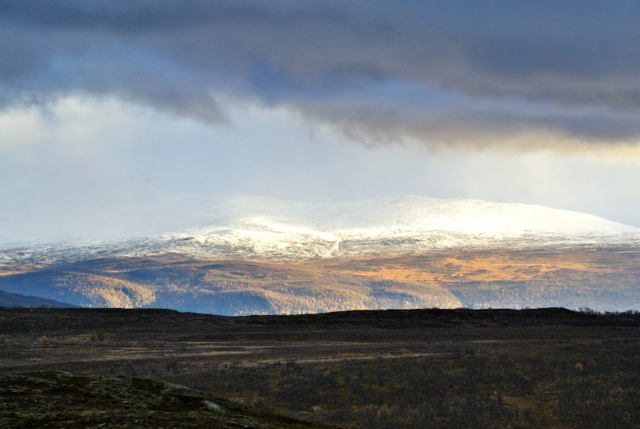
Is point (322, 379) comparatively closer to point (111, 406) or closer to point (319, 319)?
point (111, 406)

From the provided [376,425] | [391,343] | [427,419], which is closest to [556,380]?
[427,419]

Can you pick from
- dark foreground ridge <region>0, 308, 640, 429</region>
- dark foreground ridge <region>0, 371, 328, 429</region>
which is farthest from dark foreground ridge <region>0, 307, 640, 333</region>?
dark foreground ridge <region>0, 371, 328, 429</region>

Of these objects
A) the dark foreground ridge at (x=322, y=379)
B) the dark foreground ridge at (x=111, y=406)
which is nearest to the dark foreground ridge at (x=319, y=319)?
the dark foreground ridge at (x=322, y=379)

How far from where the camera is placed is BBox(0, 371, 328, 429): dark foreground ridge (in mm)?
9859

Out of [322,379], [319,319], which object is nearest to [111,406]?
[322,379]

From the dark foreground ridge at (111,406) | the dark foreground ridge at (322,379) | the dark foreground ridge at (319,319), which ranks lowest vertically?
the dark foreground ridge at (322,379)

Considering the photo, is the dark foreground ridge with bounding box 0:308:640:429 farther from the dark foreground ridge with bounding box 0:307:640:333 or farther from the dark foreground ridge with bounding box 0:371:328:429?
the dark foreground ridge with bounding box 0:307:640:333

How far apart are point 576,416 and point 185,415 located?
27.1 m

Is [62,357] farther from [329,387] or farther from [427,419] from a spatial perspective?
[427,419]

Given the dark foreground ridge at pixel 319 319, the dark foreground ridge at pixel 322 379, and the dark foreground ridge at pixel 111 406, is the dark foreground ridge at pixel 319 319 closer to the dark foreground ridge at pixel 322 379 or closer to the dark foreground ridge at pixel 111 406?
the dark foreground ridge at pixel 322 379

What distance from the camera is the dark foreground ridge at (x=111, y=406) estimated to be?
9.86 m

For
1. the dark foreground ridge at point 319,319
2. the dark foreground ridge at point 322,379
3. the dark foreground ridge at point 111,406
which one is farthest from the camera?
the dark foreground ridge at point 319,319

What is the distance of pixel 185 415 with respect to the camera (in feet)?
34.7

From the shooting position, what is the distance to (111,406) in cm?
1157
